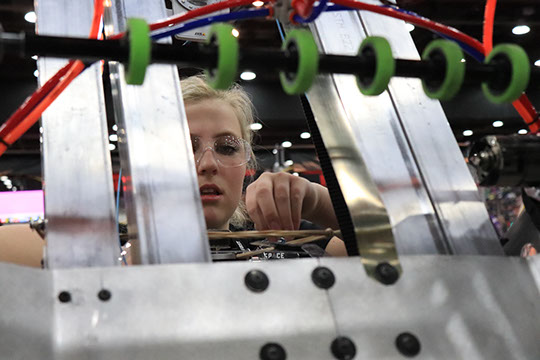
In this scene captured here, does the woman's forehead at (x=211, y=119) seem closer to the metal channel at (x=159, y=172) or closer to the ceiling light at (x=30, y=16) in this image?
the metal channel at (x=159, y=172)

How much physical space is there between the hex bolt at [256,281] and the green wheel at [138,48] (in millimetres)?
175

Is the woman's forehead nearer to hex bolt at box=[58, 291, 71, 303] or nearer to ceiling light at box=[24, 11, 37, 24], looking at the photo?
hex bolt at box=[58, 291, 71, 303]

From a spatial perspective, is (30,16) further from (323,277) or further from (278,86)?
(323,277)

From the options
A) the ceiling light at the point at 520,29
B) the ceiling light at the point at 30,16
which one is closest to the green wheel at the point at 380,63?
the ceiling light at the point at 30,16

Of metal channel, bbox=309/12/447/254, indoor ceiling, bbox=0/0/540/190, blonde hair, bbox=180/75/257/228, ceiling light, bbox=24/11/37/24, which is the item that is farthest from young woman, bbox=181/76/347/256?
ceiling light, bbox=24/11/37/24

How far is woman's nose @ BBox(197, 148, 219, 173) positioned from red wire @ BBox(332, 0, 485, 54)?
0.74 m

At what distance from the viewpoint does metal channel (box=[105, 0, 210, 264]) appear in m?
0.46

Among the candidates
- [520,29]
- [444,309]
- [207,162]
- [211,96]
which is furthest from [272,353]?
[520,29]

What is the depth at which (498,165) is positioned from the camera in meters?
0.46

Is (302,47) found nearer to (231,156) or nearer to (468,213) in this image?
(468,213)

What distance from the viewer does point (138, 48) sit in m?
0.31

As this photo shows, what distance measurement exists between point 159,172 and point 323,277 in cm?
19

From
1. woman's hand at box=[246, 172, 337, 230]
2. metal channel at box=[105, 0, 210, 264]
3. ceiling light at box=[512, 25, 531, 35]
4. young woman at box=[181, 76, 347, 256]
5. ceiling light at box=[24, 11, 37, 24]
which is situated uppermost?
ceiling light at box=[24, 11, 37, 24]

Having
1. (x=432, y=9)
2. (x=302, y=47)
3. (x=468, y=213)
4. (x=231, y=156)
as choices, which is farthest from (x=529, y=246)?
(x=432, y=9)
